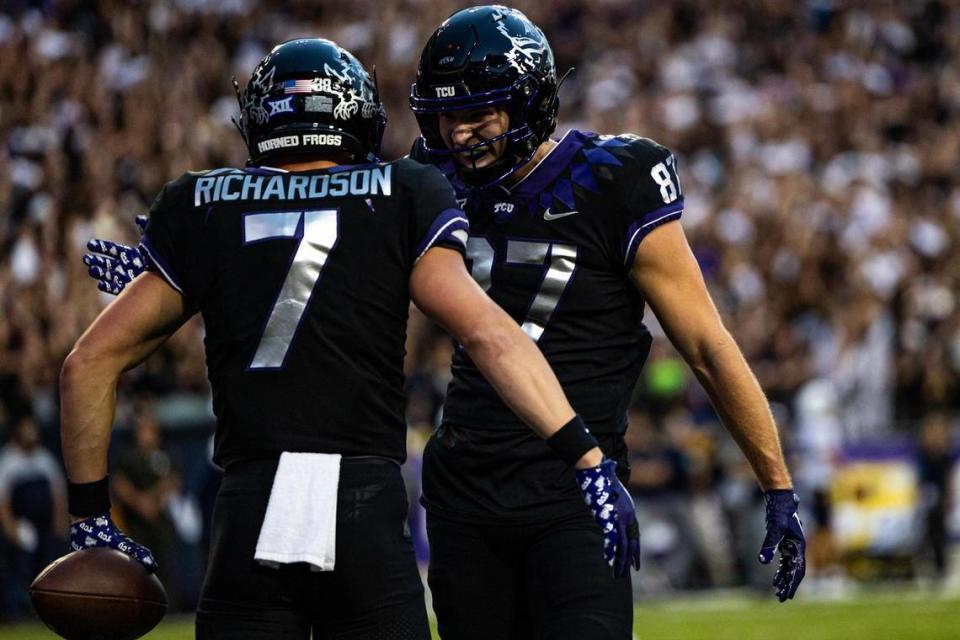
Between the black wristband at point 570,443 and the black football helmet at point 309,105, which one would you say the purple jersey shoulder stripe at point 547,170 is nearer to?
the black football helmet at point 309,105

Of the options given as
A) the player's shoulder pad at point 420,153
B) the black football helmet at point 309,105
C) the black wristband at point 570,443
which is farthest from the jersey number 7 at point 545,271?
the black wristband at point 570,443

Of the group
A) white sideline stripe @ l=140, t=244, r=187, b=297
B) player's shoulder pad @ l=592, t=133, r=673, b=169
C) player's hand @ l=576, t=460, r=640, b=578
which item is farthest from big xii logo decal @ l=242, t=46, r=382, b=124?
player's hand @ l=576, t=460, r=640, b=578

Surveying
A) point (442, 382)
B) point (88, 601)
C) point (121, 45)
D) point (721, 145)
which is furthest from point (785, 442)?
point (88, 601)

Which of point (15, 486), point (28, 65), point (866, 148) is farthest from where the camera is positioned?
point (866, 148)

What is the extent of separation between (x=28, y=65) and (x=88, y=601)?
399 inches

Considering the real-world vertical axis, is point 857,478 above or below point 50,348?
Answer: below

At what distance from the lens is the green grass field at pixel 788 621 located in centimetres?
918

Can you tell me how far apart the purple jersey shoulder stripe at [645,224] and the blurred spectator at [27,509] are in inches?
279

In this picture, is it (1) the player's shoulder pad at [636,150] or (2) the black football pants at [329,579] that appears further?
(1) the player's shoulder pad at [636,150]

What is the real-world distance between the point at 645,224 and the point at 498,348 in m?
0.79

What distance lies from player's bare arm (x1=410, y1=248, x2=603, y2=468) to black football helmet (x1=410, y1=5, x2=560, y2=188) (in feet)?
2.62

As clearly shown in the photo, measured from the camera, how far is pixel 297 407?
3.19 m

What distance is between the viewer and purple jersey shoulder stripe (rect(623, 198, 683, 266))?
3.84 meters

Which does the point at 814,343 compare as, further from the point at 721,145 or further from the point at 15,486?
the point at 15,486
